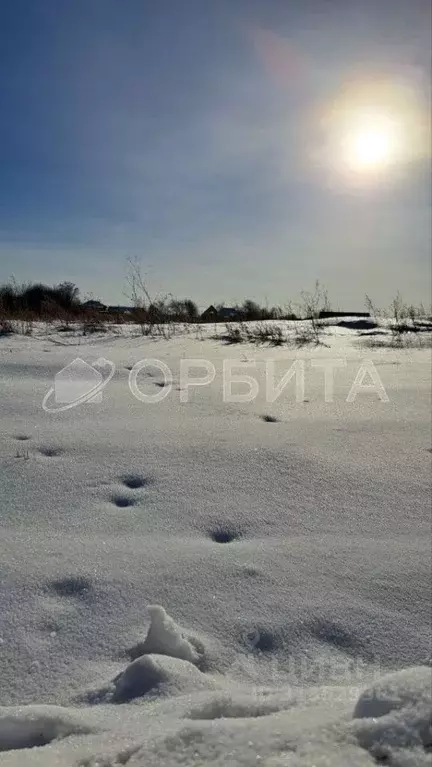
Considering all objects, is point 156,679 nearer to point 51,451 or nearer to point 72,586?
point 72,586

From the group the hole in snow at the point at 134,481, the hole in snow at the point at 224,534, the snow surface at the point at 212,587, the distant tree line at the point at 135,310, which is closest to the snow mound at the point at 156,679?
the snow surface at the point at 212,587

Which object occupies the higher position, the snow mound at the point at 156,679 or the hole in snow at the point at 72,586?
the hole in snow at the point at 72,586

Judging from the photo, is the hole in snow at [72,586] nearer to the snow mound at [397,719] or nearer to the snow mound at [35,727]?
the snow mound at [35,727]

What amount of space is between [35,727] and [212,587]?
1.64 ft

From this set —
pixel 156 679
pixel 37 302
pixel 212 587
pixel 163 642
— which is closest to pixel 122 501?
pixel 212 587

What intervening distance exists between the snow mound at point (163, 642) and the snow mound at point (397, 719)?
0.37 m

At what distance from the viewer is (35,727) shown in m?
0.75

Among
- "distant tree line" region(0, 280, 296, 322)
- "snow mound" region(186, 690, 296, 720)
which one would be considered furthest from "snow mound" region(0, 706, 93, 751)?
"distant tree line" region(0, 280, 296, 322)

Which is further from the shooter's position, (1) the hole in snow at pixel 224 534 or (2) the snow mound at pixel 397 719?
(1) the hole in snow at pixel 224 534

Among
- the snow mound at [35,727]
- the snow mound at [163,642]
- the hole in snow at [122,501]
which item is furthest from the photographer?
the hole in snow at [122,501]

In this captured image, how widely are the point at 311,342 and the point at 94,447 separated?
362cm

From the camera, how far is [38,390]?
8.29 feet

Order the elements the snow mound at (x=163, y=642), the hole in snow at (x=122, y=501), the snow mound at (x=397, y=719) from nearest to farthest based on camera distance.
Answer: the snow mound at (x=397, y=719) < the snow mound at (x=163, y=642) < the hole in snow at (x=122, y=501)

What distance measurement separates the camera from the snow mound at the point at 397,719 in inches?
24.3
